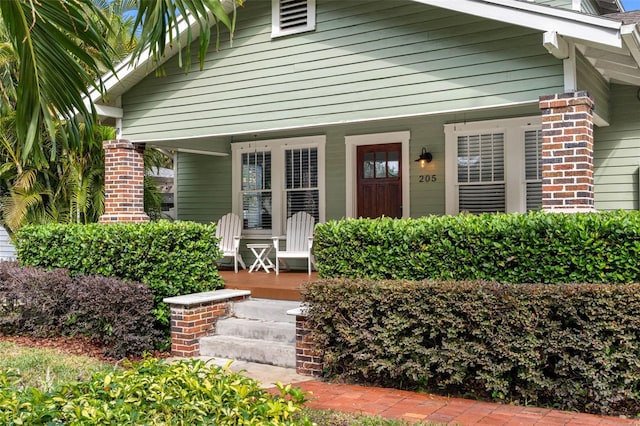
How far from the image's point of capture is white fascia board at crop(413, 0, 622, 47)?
5.30m

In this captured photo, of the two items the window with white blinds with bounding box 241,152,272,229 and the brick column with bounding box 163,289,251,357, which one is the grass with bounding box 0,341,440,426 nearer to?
the brick column with bounding box 163,289,251,357

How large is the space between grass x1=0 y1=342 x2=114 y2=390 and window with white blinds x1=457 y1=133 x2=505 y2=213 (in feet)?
17.5

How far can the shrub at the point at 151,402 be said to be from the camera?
2939mm

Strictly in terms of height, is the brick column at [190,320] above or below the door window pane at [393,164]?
below

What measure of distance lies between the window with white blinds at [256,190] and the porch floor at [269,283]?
125 centimetres

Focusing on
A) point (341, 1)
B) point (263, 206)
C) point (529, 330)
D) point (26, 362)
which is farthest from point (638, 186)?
point (26, 362)

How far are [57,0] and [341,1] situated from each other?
4.38m

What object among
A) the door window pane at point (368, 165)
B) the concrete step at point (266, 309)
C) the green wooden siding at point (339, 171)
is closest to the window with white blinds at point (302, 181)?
the green wooden siding at point (339, 171)

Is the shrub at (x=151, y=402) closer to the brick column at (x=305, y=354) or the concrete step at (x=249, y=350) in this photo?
the brick column at (x=305, y=354)

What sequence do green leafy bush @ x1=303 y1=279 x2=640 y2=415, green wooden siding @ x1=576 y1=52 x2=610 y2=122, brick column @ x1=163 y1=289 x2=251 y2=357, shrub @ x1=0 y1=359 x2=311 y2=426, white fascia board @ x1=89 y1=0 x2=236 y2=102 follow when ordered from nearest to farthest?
shrub @ x1=0 y1=359 x2=311 y2=426
green leafy bush @ x1=303 y1=279 x2=640 y2=415
green wooden siding @ x1=576 y1=52 x2=610 y2=122
brick column @ x1=163 y1=289 x2=251 y2=357
white fascia board @ x1=89 y1=0 x2=236 y2=102

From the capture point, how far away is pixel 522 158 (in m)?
8.16

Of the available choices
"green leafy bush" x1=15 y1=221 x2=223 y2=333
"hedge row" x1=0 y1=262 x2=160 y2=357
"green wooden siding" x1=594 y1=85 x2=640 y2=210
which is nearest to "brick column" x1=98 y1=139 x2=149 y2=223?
"green leafy bush" x1=15 y1=221 x2=223 y2=333

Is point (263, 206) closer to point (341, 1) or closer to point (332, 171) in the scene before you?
point (332, 171)

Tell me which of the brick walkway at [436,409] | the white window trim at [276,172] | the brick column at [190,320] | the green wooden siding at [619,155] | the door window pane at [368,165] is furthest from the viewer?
the white window trim at [276,172]
